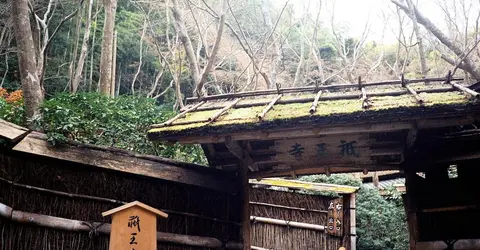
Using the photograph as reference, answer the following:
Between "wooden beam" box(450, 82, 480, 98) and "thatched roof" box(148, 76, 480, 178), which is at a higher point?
"wooden beam" box(450, 82, 480, 98)

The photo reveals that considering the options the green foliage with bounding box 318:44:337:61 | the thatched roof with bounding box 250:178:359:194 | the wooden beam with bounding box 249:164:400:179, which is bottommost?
the thatched roof with bounding box 250:178:359:194

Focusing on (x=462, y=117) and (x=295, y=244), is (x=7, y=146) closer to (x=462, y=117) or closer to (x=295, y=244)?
(x=462, y=117)

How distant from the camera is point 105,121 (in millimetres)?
6516

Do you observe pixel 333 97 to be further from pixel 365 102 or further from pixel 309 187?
pixel 309 187

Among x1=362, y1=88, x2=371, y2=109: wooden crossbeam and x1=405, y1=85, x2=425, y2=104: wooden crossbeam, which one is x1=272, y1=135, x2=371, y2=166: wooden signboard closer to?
x1=362, y1=88, x2=371, y2=109: wooden crossbeam

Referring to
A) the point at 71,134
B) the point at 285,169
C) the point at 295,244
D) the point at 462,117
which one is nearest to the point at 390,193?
the point at 295,244

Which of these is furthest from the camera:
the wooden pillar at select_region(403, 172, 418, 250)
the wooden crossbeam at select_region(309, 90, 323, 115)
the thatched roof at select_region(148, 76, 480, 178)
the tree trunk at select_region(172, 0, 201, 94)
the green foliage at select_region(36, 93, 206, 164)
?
the tree trunk at select_region(172, 0, 201, 94)

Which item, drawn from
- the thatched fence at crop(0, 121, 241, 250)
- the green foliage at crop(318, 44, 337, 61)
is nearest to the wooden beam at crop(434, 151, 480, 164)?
the thatched fence at crop(0, 121, 241, 250)

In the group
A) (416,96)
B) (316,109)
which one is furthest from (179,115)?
(416,96)

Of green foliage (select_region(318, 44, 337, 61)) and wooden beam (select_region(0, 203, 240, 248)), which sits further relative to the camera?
green foliage (select_region(318, 44, 337, 61))

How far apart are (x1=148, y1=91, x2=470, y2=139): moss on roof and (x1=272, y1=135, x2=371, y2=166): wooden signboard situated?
1.77ft

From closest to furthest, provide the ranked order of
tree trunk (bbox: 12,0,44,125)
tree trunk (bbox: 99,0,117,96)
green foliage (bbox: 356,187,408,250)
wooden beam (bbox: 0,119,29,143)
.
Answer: wooden beam (bbox: 0,119,29,143), tree trunk (bbox: 12,0,44,125), tree trunk (bbox: 99,0,117,96), green foliage (bbox: 356,187,408,250)

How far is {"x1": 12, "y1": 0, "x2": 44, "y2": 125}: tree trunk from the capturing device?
7.08m

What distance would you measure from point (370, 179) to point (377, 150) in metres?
10.6
